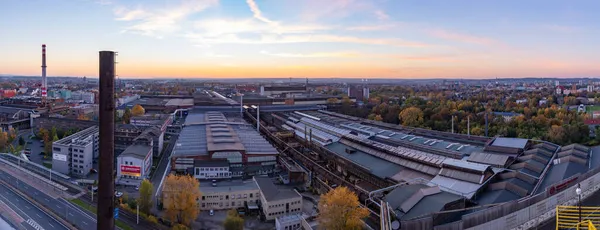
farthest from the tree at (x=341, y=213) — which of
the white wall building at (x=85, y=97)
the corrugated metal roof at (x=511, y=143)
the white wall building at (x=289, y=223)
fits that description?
the white wall building at (x=85, y=97)

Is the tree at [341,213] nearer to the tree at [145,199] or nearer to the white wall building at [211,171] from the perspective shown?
the tree at [145,199]

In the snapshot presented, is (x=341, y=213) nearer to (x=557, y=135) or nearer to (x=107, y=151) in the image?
(x=107, y=151)

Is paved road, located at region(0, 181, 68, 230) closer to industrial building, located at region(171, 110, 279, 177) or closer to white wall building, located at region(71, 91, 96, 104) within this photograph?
industrial building, located at region(171, 110, 279, 177)

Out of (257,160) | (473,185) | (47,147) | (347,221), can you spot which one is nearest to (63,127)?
(47,147)

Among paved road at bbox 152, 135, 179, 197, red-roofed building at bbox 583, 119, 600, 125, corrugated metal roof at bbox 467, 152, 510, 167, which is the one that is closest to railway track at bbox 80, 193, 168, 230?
paved road at bbox 152, 135, 179, 197

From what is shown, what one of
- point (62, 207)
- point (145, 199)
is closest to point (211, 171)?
point (145, 199)

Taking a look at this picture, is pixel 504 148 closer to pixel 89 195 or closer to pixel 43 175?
pixel 89 195
